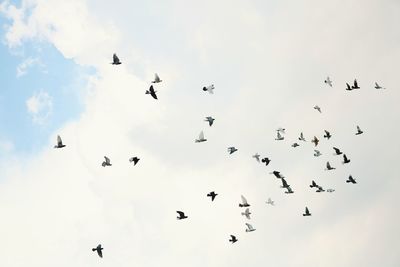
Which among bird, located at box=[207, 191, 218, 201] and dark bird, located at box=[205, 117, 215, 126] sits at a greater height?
dark bird, located at box=[205, 117, 215, 126]

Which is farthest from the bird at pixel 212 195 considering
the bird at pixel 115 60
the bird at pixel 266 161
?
the bird at pixel 115 60

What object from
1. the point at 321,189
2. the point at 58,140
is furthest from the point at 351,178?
the point at 58,140

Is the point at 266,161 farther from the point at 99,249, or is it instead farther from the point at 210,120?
the point at 99,249

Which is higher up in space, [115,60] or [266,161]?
[115,60]

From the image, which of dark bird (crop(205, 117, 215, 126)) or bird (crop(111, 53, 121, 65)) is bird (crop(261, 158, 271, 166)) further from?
bird (crop(111, 53, 121, 65))

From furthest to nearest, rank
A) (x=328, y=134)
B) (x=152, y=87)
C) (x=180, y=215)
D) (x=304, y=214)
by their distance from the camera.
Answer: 1. (x=304, y=214)
2. (x=328, y=134)
3. (x=180, y=215)
4. (x=152, y=87)

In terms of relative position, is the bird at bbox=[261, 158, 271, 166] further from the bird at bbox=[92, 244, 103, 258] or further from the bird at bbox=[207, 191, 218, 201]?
the bird at bbox=[92, 244, 103, 258]

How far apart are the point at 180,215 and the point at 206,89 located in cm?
1694

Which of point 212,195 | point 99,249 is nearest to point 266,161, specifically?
point 212,195

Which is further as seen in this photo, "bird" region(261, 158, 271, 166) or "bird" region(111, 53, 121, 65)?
"bird" region(261, 158, 271, 166)

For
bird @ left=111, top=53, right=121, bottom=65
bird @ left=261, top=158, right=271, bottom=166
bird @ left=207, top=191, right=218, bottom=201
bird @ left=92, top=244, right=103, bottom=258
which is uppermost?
bird @ left=111, top=53, right=121, bottom=65

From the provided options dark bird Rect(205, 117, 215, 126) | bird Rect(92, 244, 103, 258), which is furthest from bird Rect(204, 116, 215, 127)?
bird Rect(92, 244, 103, 258)

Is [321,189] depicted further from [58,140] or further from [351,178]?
[58,140]

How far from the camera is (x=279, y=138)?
82.6 meters
